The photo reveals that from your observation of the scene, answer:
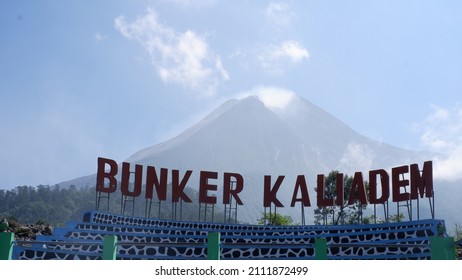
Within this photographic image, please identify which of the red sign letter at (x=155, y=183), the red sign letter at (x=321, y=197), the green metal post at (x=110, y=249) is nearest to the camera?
the green metal post at (x=110, y=249)

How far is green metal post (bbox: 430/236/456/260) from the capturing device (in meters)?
7.68

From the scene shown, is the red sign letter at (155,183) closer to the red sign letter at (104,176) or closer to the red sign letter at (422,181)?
the red sign letter at (104,176)

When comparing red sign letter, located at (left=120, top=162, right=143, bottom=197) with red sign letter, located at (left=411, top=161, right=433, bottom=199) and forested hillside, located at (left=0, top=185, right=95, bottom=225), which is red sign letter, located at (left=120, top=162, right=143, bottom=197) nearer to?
red sign letter, located at (left=411, top=161, right=433, bottom=199)

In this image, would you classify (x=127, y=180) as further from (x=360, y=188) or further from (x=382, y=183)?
(x=382, y=183)

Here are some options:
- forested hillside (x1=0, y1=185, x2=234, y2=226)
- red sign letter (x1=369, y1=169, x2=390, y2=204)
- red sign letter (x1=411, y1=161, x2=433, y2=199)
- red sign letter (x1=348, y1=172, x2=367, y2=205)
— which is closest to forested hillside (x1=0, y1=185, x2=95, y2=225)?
forested hillside (x1=0, y1=185, x2=234, y2=226)

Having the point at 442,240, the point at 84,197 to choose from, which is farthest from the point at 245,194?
the point at 442,240

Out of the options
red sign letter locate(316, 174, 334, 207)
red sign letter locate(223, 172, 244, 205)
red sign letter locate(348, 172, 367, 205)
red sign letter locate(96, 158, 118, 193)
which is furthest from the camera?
red sign letter locate(223, 172, 244, 205)

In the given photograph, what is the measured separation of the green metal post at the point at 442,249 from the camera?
768 centimetres

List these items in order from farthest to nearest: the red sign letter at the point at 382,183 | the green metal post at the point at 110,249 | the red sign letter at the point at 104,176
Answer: the red sign letter at the point at 382,183 < the red sign letter at the point at 104,176 < the green metal post at the point at 110,249

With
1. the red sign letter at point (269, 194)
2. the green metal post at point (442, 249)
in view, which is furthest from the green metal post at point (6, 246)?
the red sign letter at point (269, 194)

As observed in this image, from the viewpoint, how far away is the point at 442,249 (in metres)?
7.71

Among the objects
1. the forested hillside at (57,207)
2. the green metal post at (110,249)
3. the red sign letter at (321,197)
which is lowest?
the green metal post at (110,249)

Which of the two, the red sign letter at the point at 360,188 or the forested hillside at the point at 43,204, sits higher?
the forested hillside at the point at 43,204
